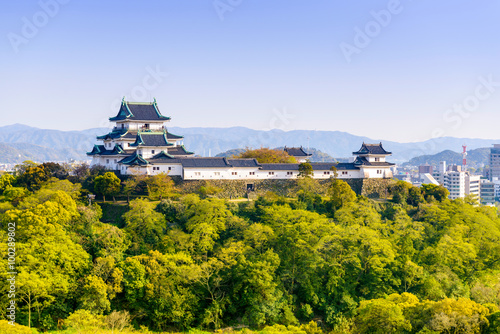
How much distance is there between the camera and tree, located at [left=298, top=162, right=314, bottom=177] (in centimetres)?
3896

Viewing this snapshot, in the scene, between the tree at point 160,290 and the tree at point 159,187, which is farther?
the tree at point 159,187

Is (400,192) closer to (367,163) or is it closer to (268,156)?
(367,163)

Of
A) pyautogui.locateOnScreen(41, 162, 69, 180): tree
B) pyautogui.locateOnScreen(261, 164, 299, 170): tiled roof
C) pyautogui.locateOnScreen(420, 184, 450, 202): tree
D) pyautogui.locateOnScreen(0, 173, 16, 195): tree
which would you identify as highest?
pyautogui.locateOnScreen(261, 164, 299, 170): tiled roof

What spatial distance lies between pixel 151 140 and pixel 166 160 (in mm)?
2658

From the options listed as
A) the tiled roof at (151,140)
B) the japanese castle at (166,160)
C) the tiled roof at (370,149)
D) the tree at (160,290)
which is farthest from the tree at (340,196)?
the tree at (160,290)

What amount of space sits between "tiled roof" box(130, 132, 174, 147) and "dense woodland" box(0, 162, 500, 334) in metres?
4.30

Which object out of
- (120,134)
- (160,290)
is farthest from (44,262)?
(120,134)

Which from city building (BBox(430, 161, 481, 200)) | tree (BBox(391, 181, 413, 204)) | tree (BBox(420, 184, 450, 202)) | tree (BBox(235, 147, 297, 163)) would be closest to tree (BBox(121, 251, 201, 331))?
tree (BBox(235, 147, 297, 163))

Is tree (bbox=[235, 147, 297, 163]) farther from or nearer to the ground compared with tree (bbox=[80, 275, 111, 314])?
farther from the ground

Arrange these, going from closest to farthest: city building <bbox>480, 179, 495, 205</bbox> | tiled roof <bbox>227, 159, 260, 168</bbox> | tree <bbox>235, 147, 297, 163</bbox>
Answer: tiled roof <bbox>227, 159, 260, 168</bbox>
tree <bbox>235, 147, 297, 163</bbox>
city building <bbox>480, 179, 495, 205</bbox>

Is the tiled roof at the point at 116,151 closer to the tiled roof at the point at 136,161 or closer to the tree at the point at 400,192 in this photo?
the tiled roof at the point at 136,161

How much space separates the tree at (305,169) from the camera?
3896 centimetres

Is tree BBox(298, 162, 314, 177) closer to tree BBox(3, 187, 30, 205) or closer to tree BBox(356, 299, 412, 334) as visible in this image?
tree BBox(356, 299, 412, 334)

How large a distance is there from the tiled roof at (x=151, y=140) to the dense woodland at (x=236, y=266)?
4.30m
